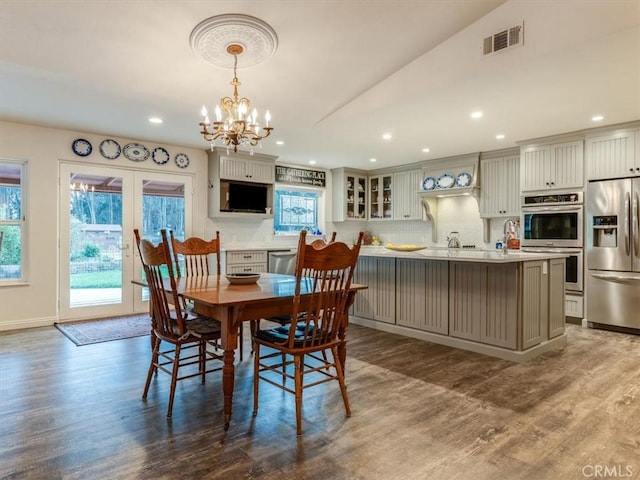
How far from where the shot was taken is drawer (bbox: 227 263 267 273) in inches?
236

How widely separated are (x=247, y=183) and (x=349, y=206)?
2320 mm

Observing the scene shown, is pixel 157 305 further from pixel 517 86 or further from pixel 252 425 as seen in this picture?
pixel 517 86

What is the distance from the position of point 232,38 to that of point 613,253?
4.77 m

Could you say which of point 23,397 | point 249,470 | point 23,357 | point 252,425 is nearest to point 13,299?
point 23,357

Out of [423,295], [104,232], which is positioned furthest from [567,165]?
[104,232]

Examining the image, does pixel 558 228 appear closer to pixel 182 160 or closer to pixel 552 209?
pixel 552 209

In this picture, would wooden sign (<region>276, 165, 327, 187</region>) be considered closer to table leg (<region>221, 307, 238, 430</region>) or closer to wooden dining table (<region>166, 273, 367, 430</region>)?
wooden dining table (<region>166, 273, 367, 430</region>)

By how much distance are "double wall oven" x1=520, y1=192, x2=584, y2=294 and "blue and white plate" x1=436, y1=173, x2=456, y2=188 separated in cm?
126

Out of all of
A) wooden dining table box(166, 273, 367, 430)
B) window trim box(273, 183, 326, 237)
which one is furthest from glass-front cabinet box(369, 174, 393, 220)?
wooden dining table box(166, 273, 367, 430)

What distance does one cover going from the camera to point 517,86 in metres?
3.42

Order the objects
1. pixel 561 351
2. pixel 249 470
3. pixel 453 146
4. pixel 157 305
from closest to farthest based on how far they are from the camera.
→ 1. pixel 249 470
2. pixel 157 305
3. pixel 561 351
4. pixel 453 146

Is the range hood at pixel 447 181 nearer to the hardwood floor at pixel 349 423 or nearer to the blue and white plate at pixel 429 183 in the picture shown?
the blue and white plate at pixel 429 183

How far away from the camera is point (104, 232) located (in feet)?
17.5

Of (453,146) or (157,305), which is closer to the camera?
(157,305)
